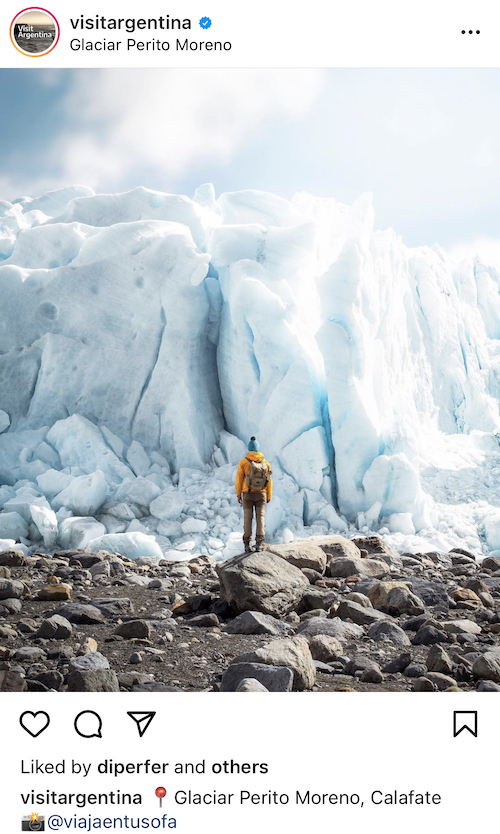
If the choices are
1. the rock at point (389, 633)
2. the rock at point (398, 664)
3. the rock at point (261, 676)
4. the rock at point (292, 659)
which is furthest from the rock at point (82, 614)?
the rock at point (398, 664)

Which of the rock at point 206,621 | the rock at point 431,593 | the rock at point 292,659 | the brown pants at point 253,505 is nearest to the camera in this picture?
the rock at point 292,659

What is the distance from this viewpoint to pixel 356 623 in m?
3.91

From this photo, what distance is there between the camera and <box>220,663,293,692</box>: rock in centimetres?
256

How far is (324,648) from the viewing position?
3.17 m

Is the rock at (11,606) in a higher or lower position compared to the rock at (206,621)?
higher

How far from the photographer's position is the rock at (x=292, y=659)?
8.86 ft

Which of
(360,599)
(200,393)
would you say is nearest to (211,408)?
(200,393)

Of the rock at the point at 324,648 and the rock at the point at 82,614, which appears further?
the rock at the point at 82,614

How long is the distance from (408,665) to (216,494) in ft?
19.0

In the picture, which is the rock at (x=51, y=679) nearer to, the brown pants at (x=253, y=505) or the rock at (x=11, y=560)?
the brown pants at (x=253, y=505)

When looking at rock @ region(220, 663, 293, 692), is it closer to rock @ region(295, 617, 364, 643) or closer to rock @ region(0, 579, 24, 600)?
rock @ region(295, 617, 364, 643)

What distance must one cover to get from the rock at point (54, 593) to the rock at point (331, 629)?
179 centimetres

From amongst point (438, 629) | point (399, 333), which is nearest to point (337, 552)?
point (438, 629)
